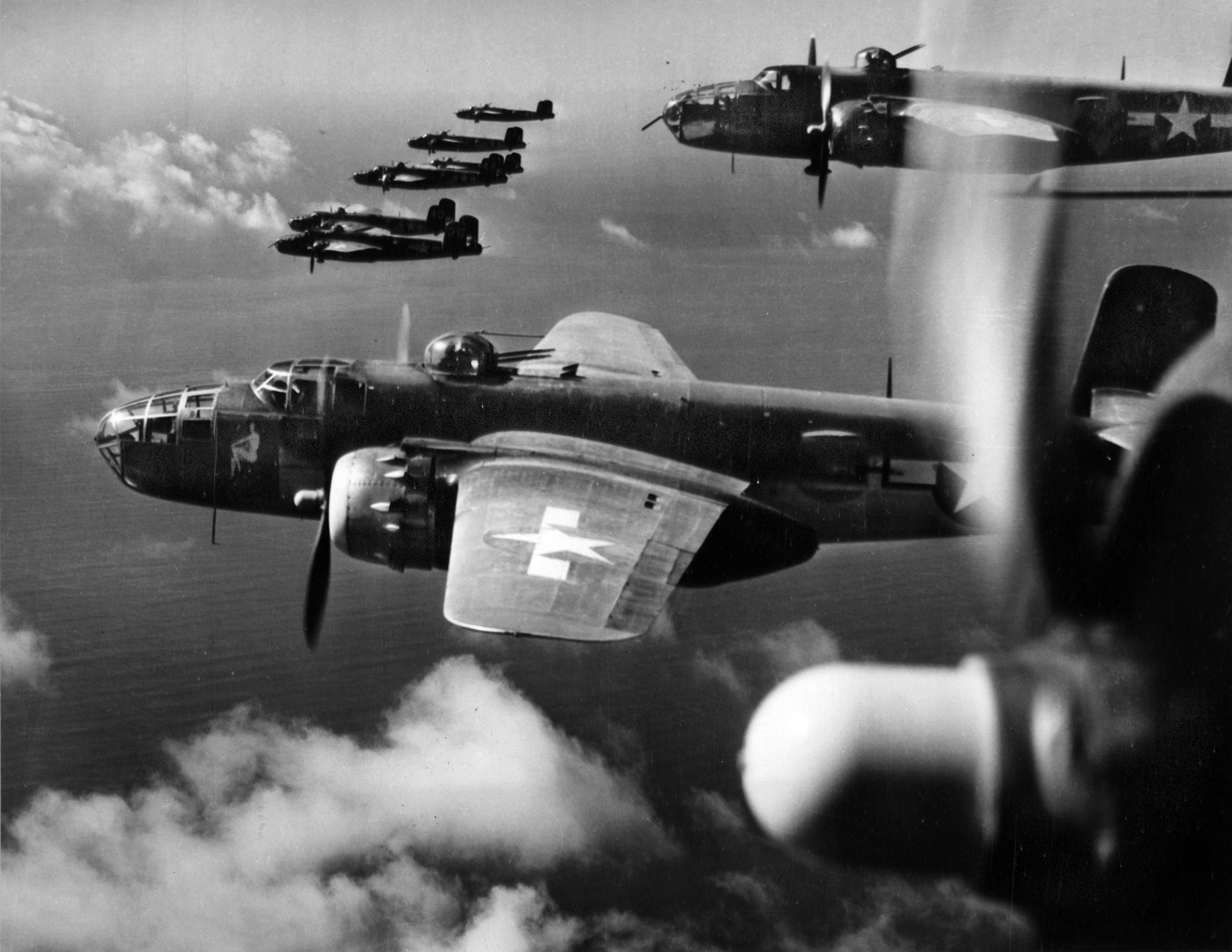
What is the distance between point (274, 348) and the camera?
30.8ft

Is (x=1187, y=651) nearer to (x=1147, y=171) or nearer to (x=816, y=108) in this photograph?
(x=1147, y=171)

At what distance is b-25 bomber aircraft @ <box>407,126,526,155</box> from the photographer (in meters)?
9.27

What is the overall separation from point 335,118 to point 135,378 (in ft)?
8.46

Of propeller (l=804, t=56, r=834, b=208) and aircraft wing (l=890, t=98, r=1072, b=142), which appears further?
propeller (l=804, t=56, r=834, b=208)

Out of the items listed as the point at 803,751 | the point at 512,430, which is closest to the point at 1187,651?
the point at 803,751

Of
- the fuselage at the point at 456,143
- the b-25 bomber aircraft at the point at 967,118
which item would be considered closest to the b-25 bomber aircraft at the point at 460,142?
the fuselage at the point at 456,143

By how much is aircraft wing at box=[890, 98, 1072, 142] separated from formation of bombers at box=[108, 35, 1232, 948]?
0.03 metres

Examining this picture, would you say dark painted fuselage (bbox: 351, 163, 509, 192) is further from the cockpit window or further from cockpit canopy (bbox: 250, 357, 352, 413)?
the cockpit window

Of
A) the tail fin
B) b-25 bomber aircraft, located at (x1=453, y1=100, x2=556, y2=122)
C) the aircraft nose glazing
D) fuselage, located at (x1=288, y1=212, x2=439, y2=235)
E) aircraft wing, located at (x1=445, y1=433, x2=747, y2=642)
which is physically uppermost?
b-25 bomber aircraft, located at (x1=453, y1=100, x2=556, y2=122)

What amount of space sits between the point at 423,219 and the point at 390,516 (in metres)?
2.58

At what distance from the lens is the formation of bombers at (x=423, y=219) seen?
915 centimetres

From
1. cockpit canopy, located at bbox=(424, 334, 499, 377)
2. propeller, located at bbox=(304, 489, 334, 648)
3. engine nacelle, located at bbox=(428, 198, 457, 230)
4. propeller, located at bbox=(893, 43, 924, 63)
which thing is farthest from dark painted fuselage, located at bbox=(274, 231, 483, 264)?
propeller, located at bbox=(893, 43, 924, 63)

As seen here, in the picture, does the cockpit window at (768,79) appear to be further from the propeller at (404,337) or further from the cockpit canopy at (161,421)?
the cockpit canopy at (161,421)

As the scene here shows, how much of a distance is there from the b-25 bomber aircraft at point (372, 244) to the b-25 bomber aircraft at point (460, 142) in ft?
1.81
